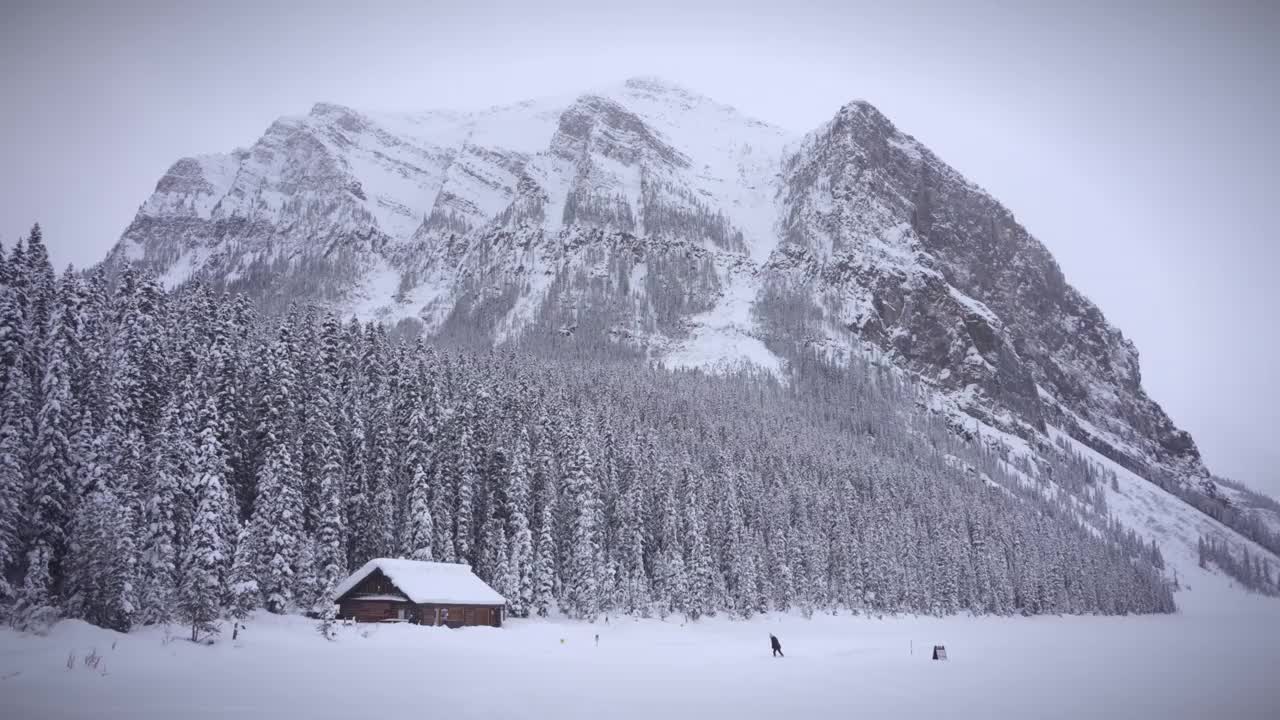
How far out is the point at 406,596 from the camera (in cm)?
4872

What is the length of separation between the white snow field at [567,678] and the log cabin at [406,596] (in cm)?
250

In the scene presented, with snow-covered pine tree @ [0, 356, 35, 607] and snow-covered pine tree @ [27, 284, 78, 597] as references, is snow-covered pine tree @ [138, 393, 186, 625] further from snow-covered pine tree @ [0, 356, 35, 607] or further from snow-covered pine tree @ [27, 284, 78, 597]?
snow-covered pine tree @ [0, 356, 35, 607]

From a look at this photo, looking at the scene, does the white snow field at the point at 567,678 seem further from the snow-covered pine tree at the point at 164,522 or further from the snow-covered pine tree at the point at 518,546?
the snow-covered pine tree at the point at 518,546

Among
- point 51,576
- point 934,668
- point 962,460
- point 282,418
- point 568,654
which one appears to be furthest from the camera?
point 962,460

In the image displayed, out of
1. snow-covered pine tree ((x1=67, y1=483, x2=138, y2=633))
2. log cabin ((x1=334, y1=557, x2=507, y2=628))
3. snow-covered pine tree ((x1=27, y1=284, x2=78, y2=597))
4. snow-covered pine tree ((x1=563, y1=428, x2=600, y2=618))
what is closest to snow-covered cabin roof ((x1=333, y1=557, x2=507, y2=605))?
log cabin ((x1=334, y1=557, x2=507, y2=628))

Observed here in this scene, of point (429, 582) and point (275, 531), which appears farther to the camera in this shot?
point (429, 582)

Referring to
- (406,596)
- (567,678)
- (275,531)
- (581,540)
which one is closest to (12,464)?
(275,531)

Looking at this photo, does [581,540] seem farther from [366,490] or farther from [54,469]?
[54,469]

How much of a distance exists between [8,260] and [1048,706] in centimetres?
5523

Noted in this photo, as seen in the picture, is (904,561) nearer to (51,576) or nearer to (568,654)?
(568,654)

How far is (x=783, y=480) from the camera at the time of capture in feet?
346

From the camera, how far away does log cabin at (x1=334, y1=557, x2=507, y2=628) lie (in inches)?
1953

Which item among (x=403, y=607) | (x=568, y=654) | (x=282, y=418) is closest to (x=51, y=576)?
(x=282, y=418)

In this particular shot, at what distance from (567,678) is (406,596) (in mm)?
20971
